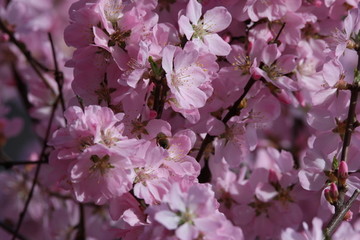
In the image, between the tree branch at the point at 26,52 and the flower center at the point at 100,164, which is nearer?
the flower center at the point at 100,164

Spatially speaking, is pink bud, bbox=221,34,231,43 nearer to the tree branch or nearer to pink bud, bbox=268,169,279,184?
pink bud, bbox=268,169,279,184

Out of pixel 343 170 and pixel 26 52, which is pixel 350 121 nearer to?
pixel 343 170

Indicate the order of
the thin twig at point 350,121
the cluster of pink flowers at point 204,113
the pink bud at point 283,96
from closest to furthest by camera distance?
the cluster of pink flowers at point 204,113, the thin twig at point 350,121, the pink bud at point 283,96

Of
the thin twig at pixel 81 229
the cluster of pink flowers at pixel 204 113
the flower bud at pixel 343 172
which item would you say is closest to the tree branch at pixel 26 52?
the cluster of pink flowers at pixel 204 113

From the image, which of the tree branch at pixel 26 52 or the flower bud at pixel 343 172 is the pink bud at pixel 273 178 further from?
the tree branch at pixel 26 52

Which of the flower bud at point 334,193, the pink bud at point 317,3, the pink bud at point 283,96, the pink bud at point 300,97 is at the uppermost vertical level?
the pink bud at point 317,3

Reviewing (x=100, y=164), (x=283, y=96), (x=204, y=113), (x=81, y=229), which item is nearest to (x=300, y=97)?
(x=283, y=96)

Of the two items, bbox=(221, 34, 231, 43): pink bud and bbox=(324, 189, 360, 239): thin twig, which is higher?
bbox=(221, 34, 231, 43): pink bud

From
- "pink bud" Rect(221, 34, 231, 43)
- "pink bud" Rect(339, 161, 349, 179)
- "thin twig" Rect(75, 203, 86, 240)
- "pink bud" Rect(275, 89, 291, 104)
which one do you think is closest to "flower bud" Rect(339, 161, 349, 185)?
"pink bud" Rect(339, 161, 349, 179)

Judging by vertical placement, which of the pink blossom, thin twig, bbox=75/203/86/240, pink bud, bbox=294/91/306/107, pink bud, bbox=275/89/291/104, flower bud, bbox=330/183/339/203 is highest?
the pink blossom

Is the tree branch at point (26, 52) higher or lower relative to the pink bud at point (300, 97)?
lower
